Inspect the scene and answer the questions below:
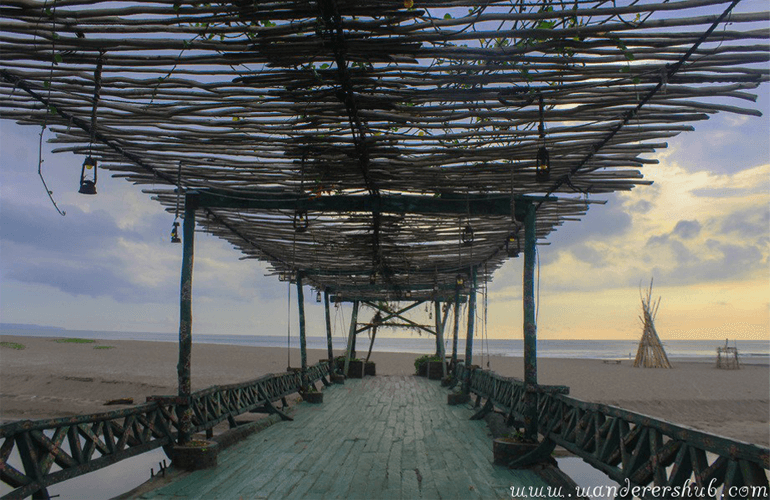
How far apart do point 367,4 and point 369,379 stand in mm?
17706

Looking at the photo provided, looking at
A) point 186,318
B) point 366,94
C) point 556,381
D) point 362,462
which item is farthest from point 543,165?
point 556,381

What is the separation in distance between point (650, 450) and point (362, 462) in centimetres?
363

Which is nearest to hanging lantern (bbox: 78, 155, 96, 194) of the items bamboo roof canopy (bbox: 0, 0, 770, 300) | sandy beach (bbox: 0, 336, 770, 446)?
bamboo roof canopy (bbox: 0, 0, 770, 300)

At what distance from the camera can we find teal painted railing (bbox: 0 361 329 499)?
13.5ft

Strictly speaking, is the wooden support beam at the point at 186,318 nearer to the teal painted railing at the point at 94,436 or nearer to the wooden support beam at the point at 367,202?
the teal painted railing at the point at 94,436

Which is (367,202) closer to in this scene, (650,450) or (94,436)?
(94,436)

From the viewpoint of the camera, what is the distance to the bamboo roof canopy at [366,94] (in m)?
3.73

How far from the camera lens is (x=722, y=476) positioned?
3.15m

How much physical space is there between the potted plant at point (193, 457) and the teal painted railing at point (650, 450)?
12.4ft

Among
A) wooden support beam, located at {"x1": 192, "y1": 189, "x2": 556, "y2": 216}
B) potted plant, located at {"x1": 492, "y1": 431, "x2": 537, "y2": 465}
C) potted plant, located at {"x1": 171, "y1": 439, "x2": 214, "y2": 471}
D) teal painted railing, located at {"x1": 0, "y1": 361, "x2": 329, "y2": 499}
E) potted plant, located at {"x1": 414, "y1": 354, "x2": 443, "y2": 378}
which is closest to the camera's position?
teal painted railing, located at {"x1": 0, "y1": 361, "x2": 329, "y2": 499}

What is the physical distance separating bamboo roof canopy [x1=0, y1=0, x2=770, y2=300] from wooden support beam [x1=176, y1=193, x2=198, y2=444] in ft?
1.09

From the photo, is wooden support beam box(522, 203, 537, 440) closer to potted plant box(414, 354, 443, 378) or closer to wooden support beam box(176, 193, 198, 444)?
wooden support beam box(176, 193, 198, 444)

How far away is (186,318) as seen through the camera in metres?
7.04

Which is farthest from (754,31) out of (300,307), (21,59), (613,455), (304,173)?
(300,307)
